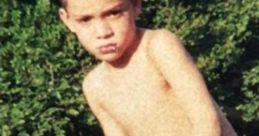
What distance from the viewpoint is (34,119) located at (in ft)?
17.9

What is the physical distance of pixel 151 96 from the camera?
3.77 m

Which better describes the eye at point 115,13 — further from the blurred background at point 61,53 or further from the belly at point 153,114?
the blurred background at point 61,53

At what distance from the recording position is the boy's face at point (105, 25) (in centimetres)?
350

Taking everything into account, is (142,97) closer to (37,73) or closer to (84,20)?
(84,20)

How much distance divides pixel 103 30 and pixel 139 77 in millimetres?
377

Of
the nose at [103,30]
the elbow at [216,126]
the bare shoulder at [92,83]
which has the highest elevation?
the nose at [103,30]

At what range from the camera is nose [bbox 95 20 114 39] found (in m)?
3.49

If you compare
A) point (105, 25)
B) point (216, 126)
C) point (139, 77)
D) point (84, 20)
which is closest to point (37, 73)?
point (139, 77)

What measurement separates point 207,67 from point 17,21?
139 cm

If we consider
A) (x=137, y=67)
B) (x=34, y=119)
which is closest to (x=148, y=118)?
(x=137, y=67)

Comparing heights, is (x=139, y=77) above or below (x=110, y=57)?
below

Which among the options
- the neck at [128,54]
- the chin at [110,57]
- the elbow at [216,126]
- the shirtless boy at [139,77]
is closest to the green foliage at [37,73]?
the shirtless boy at [139,77]

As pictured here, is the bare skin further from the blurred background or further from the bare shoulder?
the blurred background

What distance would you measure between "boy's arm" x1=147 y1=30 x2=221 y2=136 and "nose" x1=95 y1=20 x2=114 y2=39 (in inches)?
8.8
